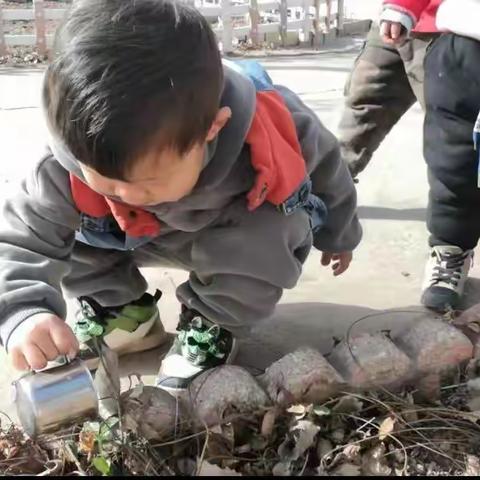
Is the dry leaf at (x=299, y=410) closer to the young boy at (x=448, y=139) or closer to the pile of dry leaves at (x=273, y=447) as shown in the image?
the pile of dry leaves at (x=273, y=447)

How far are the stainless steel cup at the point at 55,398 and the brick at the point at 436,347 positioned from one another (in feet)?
1.86

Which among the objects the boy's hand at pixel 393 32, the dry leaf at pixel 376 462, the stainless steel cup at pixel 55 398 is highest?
the boy's hand at pixel 393 32

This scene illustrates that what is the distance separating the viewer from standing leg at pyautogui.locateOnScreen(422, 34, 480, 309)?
1864 mm

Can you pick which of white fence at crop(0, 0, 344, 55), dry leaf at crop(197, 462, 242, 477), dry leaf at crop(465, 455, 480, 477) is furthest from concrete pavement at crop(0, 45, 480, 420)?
white fence at crop(0, 0, 344, 55)

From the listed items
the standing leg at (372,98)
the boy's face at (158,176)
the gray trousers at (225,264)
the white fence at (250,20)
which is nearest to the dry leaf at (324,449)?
the gray trousers at (225,264)

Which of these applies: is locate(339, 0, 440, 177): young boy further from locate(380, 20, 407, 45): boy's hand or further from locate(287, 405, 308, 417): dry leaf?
locate(287, 405, 308, 417): dry leaf

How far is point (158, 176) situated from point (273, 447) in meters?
0.47

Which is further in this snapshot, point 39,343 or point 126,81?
point 39,343

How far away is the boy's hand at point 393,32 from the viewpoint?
1.99 m

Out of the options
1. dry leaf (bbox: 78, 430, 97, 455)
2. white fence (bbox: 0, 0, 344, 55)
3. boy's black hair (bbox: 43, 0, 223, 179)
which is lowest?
white fence (bbox: 0, 0, 344, 55)

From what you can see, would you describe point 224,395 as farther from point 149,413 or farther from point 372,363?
point 372,363

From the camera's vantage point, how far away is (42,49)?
648cm

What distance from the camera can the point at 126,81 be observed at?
110 centimetres

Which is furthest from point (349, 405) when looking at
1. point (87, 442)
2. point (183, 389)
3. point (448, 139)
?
point (448, 139)
